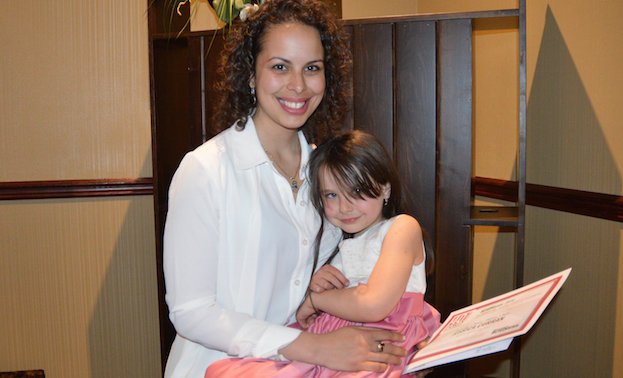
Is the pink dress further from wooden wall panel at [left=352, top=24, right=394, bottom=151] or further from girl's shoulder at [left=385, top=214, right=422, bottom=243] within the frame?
wooden wall panel at [left=352, top=24, right=394, bottom=151]

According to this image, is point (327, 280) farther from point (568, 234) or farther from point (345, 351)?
point (568, 234)

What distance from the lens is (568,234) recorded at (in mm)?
2262

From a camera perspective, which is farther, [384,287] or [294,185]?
[294,185]

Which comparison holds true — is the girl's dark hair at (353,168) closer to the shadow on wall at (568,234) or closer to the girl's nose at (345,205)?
the girl's nose at (345,205)

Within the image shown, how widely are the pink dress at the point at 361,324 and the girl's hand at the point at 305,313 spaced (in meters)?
0.03

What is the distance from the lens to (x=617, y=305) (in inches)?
77.9

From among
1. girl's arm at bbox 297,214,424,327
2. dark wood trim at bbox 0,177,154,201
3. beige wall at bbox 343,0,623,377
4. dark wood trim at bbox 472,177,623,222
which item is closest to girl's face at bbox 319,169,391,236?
girl's arm at bbox 297,214,424,327

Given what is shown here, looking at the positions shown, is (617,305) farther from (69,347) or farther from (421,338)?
(69,347)

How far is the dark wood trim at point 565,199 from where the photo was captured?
1.97 metres

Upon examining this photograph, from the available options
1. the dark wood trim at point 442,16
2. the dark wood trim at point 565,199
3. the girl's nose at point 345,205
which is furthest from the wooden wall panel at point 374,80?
the girl's nose at point 345,205

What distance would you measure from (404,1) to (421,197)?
212cm

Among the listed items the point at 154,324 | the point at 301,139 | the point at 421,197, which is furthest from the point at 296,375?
the point at 154,324

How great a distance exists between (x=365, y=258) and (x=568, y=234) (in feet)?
4.00

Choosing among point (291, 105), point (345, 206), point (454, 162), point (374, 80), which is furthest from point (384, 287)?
point (374, 80)
